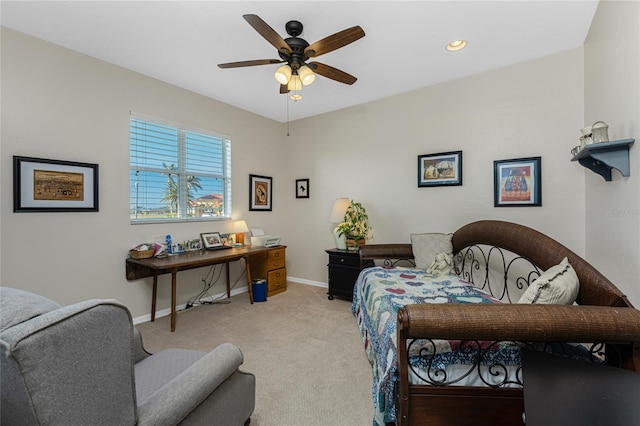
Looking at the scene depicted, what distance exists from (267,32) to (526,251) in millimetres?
2649

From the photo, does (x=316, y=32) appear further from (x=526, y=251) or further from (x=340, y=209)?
(x=526, y=251)

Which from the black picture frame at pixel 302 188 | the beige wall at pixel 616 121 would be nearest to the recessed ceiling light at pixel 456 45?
the beige wall at pixel 616 121

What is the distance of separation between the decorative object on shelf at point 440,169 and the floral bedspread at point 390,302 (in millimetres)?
1147

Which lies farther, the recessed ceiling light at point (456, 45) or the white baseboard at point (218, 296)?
the white baseboard at point (218, 296)

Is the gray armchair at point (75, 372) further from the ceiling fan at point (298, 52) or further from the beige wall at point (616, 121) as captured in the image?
the beige wall at point (616, 121)

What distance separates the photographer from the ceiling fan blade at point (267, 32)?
5.62 ft

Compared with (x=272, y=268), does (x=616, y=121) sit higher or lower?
higher

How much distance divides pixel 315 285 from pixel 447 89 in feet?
11.0

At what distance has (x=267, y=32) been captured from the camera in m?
1.86

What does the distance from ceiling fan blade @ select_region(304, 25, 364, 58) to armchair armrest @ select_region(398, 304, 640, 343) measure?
1.77m

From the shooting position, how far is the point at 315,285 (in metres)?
4.53

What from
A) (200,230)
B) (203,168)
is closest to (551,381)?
(200,230)

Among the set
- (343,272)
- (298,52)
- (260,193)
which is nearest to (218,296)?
(260,193)

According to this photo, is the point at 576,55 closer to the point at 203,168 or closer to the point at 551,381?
the point at 551,381
